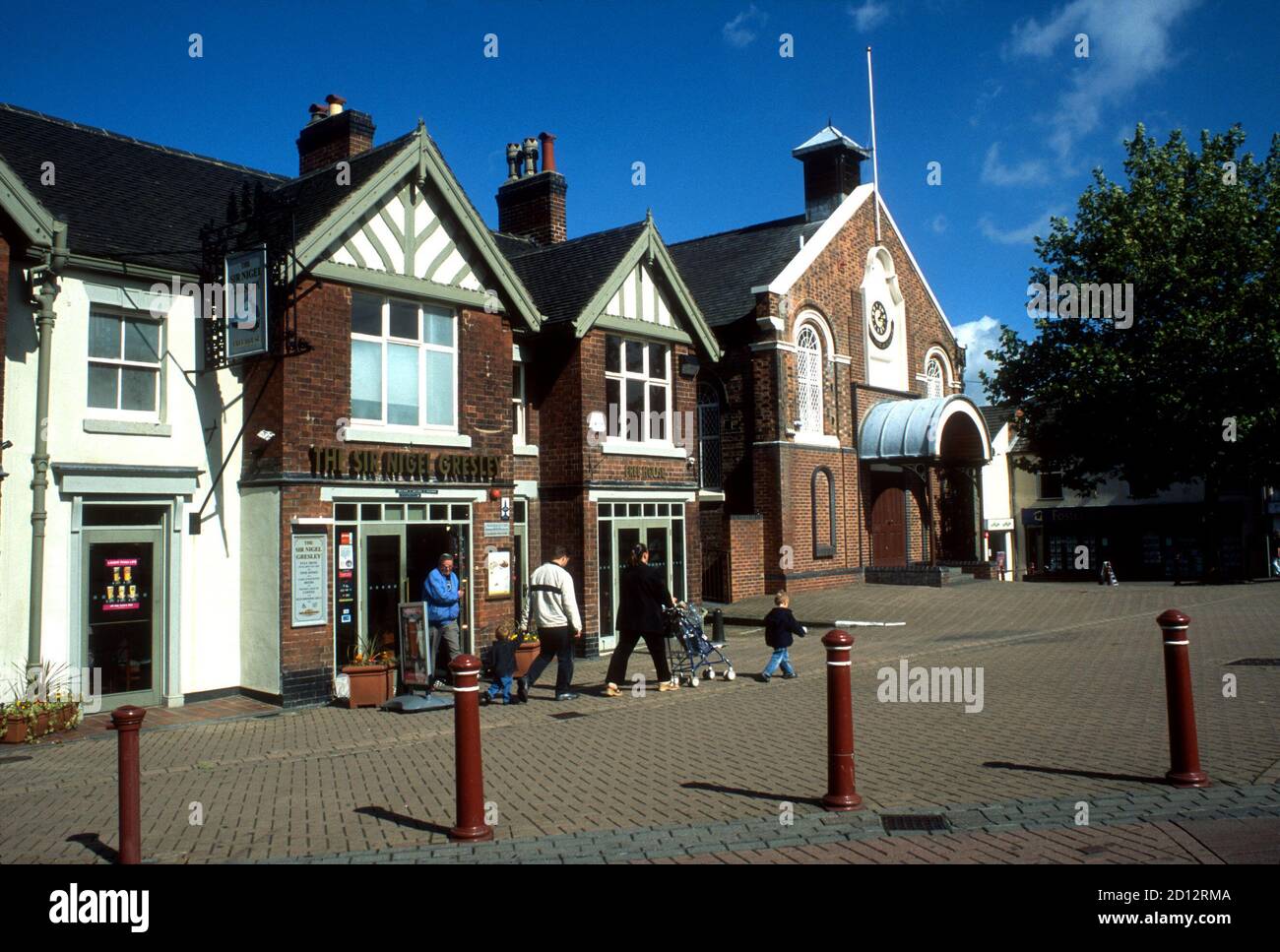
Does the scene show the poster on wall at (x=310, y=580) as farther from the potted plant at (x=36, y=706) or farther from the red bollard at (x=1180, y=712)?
the red bollard at (x=1180, y=712)

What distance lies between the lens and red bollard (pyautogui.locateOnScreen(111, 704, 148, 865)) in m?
6.35

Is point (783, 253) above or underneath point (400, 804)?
above

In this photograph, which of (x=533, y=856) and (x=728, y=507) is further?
(x=728, y=507)

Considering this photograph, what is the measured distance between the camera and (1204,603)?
23562mm

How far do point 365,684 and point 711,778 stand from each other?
6146 mm

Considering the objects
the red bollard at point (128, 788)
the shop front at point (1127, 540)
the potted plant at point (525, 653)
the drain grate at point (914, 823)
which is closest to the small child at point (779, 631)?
the potted plant at point (525, 653)

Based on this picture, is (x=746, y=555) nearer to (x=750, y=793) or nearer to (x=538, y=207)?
(x=538, y=207)

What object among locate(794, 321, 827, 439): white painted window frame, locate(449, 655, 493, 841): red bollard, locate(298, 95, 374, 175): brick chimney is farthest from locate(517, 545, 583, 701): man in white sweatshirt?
locate(794, 321, 827, 439): white painted window frame

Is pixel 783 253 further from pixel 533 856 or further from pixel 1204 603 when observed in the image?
pixel 533 856

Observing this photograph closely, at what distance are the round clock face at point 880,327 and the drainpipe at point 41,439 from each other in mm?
20680

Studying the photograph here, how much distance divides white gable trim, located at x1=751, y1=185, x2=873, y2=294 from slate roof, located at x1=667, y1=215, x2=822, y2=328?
2.16ft

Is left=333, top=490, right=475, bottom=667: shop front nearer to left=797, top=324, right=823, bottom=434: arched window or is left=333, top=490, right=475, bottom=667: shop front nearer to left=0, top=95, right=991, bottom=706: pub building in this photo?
left=0, top=95, right=991, bottom=706: pub building
